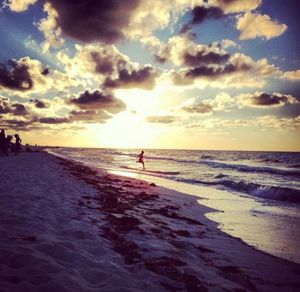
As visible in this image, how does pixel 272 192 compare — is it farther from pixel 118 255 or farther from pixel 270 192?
pixel 118 255

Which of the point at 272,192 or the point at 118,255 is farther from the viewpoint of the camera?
the point at 272,192

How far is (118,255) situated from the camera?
4.39m

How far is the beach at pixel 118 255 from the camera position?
3459 millimetres

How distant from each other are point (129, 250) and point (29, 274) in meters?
1.77

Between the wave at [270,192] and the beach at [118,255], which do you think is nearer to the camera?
the beach at [118,255]

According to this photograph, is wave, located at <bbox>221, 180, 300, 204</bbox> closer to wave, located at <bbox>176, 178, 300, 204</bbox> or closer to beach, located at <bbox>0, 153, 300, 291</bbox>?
wave, located at <bbox>176, 178, 300, 204</bbox>

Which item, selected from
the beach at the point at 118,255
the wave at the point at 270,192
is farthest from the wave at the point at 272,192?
the beach at the point at 118,255

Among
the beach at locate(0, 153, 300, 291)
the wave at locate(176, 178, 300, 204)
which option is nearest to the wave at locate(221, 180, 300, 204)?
the wave at locate(176, 178, 300, 204)

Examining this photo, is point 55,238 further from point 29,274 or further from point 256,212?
point 256,212

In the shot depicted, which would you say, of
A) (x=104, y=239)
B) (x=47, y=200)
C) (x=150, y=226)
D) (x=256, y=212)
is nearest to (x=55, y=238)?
(x=104, y=239)

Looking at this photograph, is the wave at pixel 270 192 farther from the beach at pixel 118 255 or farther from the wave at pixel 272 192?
the beach at pixel 118 255

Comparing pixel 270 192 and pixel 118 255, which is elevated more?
pixel 118 255

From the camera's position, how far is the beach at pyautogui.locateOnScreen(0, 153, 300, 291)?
11.3 ft

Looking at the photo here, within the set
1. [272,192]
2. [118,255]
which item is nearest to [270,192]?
[272,192]
